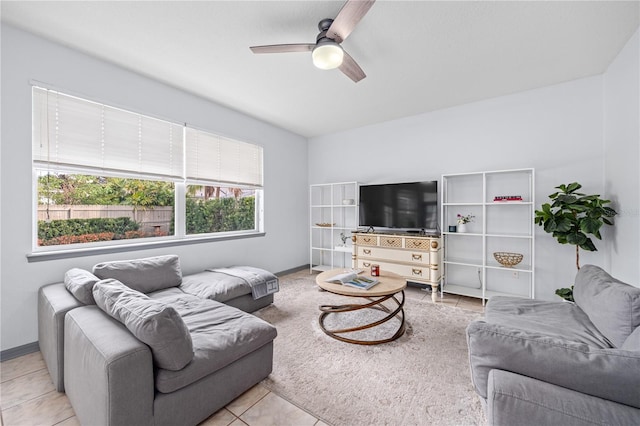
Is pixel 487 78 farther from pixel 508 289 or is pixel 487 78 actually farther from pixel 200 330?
pixel 200 330

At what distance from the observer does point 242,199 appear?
4289 millimetres

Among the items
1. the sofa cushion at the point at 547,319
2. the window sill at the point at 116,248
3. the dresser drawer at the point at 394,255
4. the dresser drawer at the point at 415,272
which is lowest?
the dresser drawer at the point at 415,272

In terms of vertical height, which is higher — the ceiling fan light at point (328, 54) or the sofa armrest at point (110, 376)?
the ceiling fan light at point (328, 54)

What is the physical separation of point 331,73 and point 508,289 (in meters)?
3.58

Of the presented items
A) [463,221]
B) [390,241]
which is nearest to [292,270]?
[390,241]

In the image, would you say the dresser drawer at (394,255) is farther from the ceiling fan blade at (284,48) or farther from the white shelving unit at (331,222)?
the ceiling fan blade at (284,48)

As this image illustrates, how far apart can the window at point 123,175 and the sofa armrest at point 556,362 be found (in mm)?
3392

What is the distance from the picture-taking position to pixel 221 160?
3.82 metres

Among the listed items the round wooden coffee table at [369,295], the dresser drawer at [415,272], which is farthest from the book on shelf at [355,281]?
the dresser drawer at [415,272]

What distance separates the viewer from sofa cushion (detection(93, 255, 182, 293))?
93.7 inches

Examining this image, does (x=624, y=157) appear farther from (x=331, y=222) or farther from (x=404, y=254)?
(x=331, y=222)

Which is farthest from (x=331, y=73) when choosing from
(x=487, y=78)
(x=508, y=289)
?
(x=508, y=289)

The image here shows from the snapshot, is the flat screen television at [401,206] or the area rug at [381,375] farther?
the flat screen television at [401,206]

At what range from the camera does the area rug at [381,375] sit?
1.57 meters
